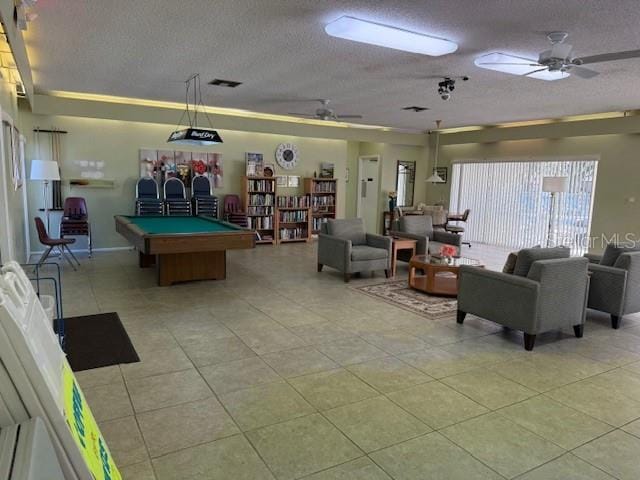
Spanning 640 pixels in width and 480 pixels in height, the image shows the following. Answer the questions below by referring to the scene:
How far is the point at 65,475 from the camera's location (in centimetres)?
114

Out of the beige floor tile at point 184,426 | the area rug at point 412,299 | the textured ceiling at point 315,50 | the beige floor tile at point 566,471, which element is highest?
the textured ceiling at point 315,50

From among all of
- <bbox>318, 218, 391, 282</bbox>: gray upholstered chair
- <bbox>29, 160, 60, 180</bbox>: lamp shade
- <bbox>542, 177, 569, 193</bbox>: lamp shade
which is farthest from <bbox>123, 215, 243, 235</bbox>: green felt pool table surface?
<bbox>542, 177, 569, 193</bbox>: lamp shade

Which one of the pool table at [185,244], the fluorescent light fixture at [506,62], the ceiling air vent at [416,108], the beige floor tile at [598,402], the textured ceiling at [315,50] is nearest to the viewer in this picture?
the beige floor tile at [598,402]

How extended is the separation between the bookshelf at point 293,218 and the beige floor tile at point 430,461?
7569 mm

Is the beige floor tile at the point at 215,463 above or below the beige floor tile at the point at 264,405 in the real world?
below

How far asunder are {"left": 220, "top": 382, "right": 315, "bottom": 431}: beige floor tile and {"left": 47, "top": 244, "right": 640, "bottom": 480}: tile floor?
0.01 meters

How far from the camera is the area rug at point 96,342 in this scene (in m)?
3.53

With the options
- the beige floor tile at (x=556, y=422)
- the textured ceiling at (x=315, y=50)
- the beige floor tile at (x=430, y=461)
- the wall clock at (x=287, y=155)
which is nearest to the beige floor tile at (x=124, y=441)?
the beige floor tile at (x=430, y=461)

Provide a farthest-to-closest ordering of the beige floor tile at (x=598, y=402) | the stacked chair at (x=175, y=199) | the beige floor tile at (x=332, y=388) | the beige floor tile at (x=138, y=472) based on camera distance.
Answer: the stacked chair at (x=175, y=199)
the beige floor tile at (x=332, y=388)
the beige floor tile at (x=598, y=402)
the beige floor tile at (x=138, y=472)

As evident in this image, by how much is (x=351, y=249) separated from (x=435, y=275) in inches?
48.0

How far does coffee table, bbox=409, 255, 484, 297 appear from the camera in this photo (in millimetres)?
5691

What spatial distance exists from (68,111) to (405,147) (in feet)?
25.5

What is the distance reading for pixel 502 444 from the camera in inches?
101

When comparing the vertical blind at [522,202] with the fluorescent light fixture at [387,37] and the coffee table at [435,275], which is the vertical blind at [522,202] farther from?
the fluorescent light fixture at [387,37]
